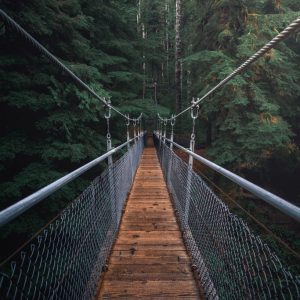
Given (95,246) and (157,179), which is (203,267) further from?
(157,179)

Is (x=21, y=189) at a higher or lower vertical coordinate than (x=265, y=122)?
lower

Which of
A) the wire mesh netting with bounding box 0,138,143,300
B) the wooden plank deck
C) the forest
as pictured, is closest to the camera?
the wire mesh netting with bounding box 0,138,143,300

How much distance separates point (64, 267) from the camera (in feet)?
4.60

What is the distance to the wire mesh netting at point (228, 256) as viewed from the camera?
1077mm

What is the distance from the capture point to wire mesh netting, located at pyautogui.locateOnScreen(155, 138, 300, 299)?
1.08m

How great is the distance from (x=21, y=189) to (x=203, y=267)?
524cm

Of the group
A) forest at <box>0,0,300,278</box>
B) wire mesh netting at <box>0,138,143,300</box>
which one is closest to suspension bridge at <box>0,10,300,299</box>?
wire mesh netting at <box>0,138,143,300</box>

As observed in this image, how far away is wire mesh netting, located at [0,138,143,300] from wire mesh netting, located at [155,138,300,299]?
75cm

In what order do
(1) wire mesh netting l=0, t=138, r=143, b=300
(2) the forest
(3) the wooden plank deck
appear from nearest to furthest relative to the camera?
(1) wire mesh netting l=0, t=138, r=143, b=300, (3) the wooden plank deck, (2) the forest

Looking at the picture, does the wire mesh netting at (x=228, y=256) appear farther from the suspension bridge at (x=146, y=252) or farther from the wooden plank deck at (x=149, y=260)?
the wooden plank deck at (x=149, y=260)

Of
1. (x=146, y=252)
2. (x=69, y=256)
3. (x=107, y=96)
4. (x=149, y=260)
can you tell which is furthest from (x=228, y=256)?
(x=107, y=96)

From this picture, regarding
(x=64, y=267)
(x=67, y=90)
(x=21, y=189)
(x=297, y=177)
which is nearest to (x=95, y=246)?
(x=64, y=267)

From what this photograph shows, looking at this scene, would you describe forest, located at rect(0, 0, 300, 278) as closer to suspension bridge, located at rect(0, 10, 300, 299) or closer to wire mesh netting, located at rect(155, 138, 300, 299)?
suspension bridge, located at rect(0, 10, 300, 299)

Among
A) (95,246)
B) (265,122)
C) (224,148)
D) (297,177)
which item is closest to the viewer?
(95,246)
